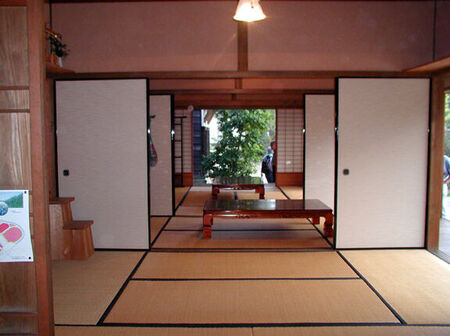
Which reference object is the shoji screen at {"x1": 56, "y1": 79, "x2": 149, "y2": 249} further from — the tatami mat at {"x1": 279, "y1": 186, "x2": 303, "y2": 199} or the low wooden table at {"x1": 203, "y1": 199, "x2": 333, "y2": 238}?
the tatami mat at {"x1": 279, "y1": 186, "x2": 303, "y2": 199}

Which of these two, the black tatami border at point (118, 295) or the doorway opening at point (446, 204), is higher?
the doorway opening at point (446, 204)

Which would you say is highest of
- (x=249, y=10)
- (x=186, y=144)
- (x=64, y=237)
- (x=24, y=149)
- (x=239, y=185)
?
(x=249, y=10)

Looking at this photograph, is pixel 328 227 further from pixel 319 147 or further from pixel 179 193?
pixel 179 193

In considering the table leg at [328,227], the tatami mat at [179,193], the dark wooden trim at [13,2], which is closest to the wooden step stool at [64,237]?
the dark wooden trim at [13,2]

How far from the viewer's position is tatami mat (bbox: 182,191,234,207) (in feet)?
23.0

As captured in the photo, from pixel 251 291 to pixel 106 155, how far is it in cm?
224

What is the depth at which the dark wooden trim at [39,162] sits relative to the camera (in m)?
1.72

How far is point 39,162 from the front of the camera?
1735mm

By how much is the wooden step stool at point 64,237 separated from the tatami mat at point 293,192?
15.3ft

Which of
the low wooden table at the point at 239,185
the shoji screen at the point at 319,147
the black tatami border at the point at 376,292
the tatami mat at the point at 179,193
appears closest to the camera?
the black tatami border at the point at 376,292

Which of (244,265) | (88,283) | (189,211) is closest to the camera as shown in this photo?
(88,283)

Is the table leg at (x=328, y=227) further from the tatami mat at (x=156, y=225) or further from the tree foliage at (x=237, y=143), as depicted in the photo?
the tree foliage at (x=237, y=143)

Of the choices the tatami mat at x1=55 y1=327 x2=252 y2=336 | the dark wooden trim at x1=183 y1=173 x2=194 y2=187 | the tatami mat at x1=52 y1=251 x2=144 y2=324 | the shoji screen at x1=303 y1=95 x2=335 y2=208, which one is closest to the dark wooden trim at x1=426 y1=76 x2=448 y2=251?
the shoji screen at x1=303 y1=95 x2=335 y2=208

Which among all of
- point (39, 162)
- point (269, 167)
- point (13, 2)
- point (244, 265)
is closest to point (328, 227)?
point (244, 265)
